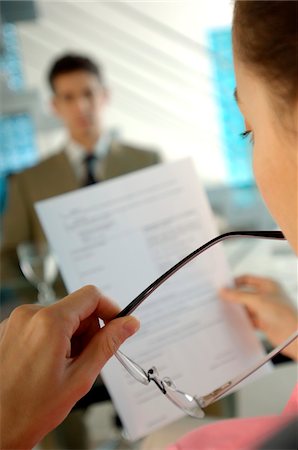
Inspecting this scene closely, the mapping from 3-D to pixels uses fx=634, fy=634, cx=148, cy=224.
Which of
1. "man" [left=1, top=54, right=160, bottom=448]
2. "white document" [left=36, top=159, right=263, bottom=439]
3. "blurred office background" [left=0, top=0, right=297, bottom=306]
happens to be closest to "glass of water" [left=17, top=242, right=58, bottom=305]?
"man" [left=1, top=54, right=160, bottom=448]

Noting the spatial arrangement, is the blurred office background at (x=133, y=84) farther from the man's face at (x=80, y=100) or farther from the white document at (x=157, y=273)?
the white document at (x=157, y=273)

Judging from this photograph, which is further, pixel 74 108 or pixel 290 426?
pixel 74 108

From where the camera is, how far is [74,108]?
1.37 m

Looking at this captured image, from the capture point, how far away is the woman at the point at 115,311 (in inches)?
10.6

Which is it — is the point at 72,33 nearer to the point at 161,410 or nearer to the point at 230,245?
the point at 230,245

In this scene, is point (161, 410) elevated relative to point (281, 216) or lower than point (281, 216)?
lower

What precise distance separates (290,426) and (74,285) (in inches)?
13.9

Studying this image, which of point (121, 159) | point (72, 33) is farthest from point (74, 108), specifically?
point (72, 33)

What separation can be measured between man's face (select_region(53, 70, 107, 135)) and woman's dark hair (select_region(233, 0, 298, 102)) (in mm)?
1091

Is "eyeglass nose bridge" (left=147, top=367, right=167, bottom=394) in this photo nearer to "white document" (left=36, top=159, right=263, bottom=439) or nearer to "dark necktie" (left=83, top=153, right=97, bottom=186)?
"white document" (left=36, top=159, right=263, bottom=439)

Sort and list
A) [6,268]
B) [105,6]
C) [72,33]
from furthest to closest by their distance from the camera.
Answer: [72,33], [105,6], [6,268]

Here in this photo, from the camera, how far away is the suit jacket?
3.90 ft

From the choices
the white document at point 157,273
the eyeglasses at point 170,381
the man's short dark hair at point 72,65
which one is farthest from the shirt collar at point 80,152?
the eyeglasses at point 170,381

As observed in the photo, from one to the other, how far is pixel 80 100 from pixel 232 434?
1.17 metres
